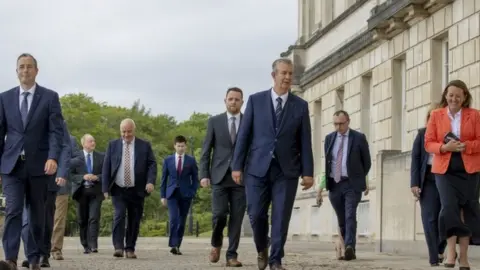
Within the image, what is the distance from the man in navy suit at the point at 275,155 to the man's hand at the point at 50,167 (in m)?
1.82

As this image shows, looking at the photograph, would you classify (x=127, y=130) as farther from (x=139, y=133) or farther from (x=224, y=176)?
(x=139, y=133)

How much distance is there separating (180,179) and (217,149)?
16.7 ft

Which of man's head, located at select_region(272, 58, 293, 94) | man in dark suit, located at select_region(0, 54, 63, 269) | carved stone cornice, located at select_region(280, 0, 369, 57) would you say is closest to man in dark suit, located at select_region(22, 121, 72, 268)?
man in dark suit, located at select_region(0, 54, 63, 269)

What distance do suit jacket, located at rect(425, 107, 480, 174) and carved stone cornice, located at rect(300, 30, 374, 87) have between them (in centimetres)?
1736

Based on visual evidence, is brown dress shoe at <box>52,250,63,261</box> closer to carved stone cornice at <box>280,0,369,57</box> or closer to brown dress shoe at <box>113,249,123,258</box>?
brown dress shoe at <box>113,249,123,258</box>

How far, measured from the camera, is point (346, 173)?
17609 mm

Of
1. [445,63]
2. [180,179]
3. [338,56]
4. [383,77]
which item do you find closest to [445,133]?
[180,179]

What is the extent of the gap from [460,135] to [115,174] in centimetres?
650

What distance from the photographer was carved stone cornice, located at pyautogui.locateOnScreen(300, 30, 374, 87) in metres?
32.0

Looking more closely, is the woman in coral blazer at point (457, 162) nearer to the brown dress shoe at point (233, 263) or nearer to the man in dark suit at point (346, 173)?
the brown dress shoe at point (233, 263)

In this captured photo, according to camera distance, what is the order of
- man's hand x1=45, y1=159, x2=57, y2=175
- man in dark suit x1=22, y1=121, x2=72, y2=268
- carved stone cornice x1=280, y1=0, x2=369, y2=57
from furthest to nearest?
carved stone cornice x1=280, y1=0, x2=369, y2=57 < man in dark suit x1=22, y1=121, x2=72, y2=268 < man's hand x1=45, y1=159, x2=57, y2=175

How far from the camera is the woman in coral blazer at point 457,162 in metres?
13.1

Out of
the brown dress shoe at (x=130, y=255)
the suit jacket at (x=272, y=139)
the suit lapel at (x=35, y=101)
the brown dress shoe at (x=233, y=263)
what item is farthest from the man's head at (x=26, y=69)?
the brown dress shoe at (x=130, y=255)

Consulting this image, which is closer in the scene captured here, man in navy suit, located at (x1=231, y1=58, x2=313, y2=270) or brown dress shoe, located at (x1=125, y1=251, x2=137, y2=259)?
man in navy suit, located at (x1=231, y1=58, x2=313, y2=270)
